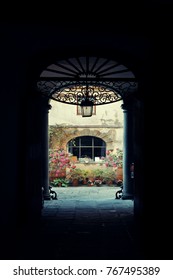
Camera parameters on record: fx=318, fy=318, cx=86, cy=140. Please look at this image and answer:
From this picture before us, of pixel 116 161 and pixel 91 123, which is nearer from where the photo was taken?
pixel 116 161

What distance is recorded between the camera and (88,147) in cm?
1508

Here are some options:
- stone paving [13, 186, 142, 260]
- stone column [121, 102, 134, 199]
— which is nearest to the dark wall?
stone paving [13, 186, 142, 260]

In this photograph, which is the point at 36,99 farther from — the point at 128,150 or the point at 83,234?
the point at 128,150

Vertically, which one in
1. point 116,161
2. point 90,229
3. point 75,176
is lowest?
point 90,229

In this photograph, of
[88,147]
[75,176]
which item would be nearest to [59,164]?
[75,176]

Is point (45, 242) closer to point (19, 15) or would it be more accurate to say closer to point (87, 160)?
point (19, 15)

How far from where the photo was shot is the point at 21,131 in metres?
5.82

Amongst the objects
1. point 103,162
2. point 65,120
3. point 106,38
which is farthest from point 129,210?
point 65,120

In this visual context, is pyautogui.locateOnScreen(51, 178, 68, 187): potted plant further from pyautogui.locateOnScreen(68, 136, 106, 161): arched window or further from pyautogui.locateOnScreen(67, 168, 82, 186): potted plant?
pyautogui.locateOnScreen(68, 136, 106, 161): arched window

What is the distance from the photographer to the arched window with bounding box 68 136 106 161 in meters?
15.1

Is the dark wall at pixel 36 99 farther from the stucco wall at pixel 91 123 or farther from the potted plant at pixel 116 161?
the stucco wall at pixel 91 123

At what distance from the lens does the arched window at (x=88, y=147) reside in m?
15.1

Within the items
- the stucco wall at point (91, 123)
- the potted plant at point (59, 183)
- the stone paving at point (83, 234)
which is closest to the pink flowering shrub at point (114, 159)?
the stucco wall at point (91, 123)

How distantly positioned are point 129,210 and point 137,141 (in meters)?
2.11
